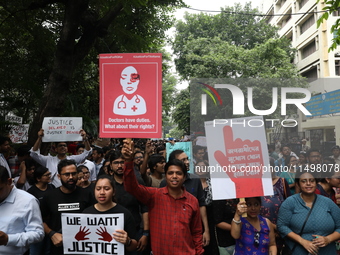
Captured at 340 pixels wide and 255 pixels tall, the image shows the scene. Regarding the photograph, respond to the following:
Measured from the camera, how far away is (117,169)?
14.4 ft

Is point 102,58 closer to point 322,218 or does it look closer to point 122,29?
point 322,218

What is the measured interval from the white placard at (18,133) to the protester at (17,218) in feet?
24.8

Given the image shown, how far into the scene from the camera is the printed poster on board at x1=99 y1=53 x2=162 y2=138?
13.0 ft

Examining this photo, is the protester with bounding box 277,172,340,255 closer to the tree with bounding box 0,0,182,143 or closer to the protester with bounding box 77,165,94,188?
the protester with bounding box 77,165,94,188

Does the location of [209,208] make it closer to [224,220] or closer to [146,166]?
[224,220]

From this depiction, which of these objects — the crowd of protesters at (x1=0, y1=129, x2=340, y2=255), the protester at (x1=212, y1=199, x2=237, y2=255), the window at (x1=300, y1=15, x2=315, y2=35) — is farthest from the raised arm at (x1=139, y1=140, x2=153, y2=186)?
the window at (x1=300, y1=15, x2=315, y2=35)

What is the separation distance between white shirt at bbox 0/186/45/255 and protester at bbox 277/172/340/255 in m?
2.50

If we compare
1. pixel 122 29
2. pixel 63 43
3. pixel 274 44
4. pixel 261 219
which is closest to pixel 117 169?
pixel 261 219

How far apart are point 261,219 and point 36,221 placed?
2.23 metres

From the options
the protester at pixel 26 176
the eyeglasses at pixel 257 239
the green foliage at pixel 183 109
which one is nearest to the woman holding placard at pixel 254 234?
the eyeglasses at pixel 257 239

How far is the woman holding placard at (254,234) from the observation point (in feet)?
12.2

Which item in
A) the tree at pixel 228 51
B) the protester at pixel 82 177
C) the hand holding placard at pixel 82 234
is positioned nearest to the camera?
the hand holding placard at pixel 82 234

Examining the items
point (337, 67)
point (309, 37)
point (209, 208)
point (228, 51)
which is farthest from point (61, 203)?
point (309, 37)

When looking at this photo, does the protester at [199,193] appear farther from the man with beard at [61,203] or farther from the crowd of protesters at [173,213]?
the man with beard at [61,203]
